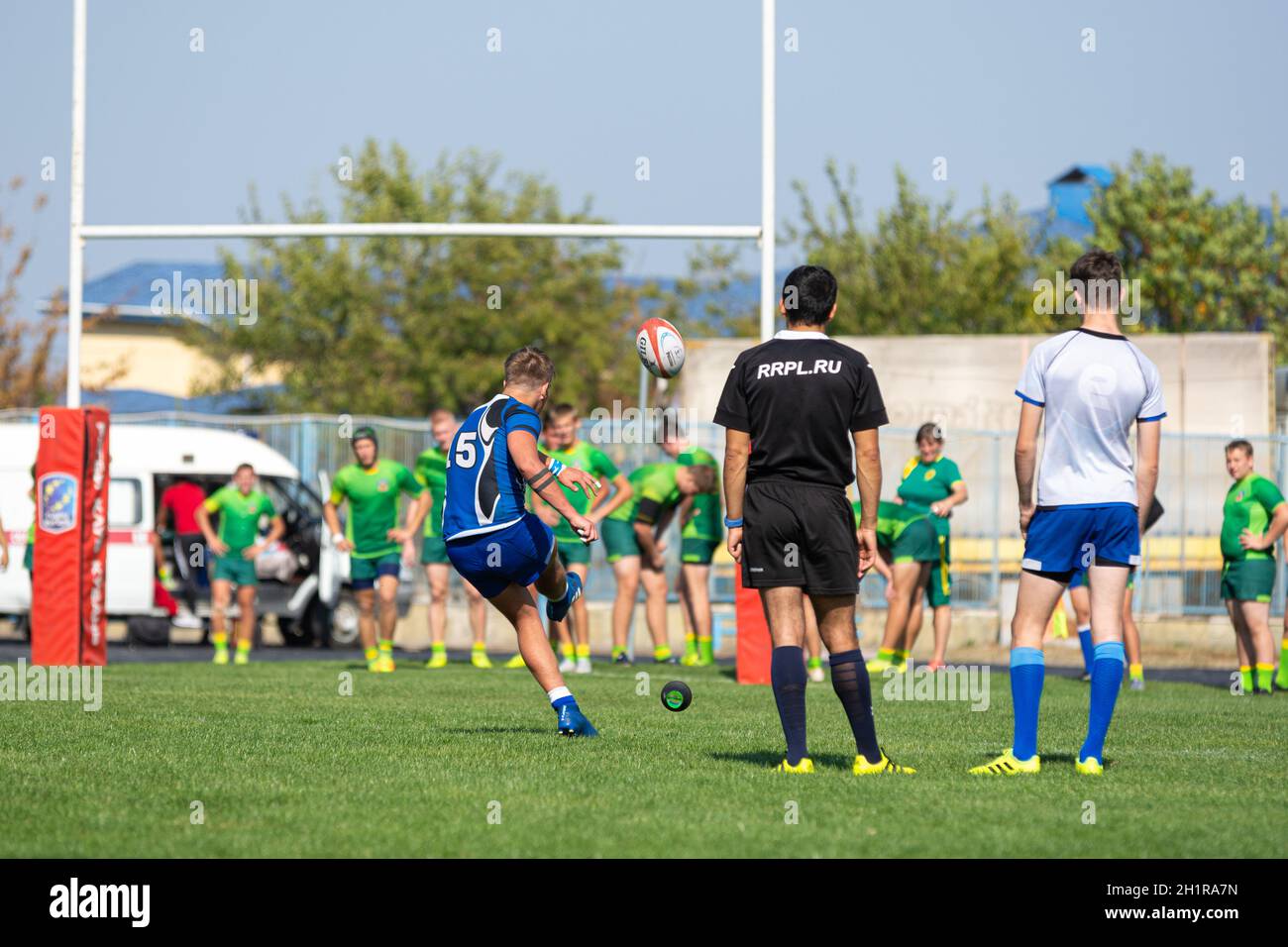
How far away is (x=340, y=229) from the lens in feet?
51.8

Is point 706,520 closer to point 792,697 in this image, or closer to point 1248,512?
point 1248,512

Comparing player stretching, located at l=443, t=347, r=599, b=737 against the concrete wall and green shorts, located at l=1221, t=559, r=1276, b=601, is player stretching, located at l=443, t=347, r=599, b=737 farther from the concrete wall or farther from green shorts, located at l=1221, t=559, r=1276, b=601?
the concrete wall

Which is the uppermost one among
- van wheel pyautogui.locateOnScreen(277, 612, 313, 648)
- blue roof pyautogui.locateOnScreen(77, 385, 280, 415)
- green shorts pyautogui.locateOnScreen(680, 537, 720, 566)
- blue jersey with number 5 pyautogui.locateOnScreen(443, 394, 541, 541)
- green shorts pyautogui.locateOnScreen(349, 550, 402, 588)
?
blue roof pyautogui.locateOnScreen(77, 385, 280, 415)

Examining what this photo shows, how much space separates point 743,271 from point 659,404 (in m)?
29.4

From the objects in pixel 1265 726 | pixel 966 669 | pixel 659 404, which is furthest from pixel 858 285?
pixel 1265 726

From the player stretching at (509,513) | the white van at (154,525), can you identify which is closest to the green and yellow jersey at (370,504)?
the white van at (154,525)

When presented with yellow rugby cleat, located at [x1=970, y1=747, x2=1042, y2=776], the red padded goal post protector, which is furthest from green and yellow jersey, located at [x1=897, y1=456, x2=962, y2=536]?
yellow rugby cleat, located at [x1=970, y1=747, x2=1042, y2=776]

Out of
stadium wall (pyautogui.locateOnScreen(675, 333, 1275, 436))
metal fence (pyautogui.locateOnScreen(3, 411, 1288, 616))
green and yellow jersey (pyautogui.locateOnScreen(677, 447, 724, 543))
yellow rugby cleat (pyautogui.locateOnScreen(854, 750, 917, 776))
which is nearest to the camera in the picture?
yellow rugby cleat (pyautogui.locateOnScreen(854, 750, 917, 776))

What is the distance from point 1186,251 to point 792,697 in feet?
144

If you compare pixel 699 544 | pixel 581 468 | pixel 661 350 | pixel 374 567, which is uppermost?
pixel 661 350

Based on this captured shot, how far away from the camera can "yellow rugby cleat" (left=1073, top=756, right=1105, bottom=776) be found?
7609 millimetres

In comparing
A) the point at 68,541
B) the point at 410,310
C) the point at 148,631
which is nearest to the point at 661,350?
the point at 68,541

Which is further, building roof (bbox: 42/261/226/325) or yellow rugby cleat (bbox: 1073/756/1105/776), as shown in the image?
building roof (bbox: 42/261/226/325)

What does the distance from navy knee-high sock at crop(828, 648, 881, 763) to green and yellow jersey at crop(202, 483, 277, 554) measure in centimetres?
1141
